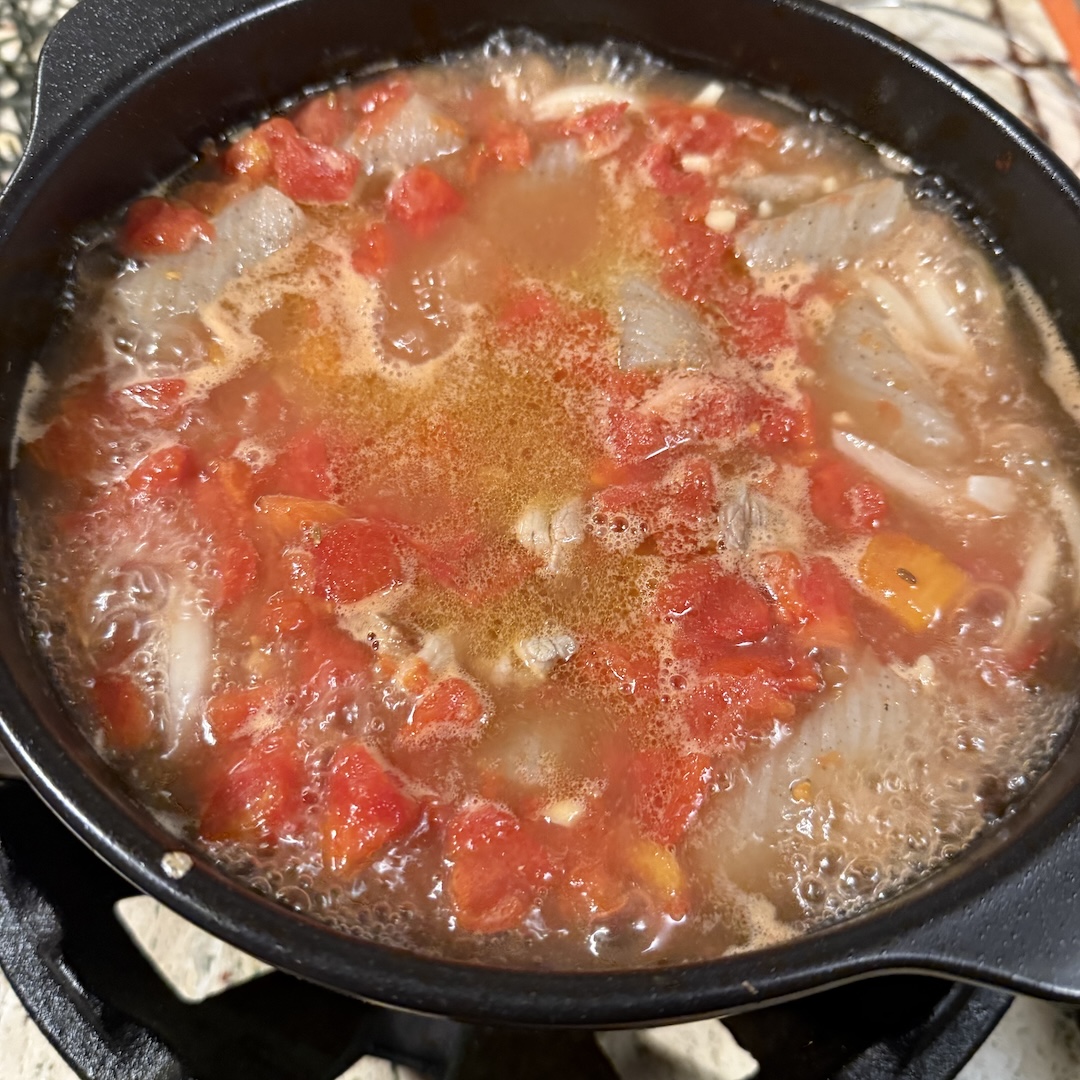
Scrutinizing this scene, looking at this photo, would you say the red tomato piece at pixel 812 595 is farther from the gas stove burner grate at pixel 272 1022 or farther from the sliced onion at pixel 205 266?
the sliced onion at pixel 205 266

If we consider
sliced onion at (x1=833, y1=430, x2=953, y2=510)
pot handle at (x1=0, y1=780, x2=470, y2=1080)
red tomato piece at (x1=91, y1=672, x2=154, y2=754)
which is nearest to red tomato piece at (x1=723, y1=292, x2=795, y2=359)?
sliced onion at (x1=833, y1=430, x2=953, y2=510)

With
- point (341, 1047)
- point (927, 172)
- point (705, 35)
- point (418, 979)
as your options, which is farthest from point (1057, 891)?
point (705, 35)

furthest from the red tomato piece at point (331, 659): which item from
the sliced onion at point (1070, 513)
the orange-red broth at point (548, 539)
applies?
the sliced onion at point (1070, 513)

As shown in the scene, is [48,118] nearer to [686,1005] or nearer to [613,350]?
[613,350]

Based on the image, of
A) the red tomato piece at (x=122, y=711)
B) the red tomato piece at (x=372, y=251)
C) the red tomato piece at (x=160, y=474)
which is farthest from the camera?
the red tomato piece at (x=372, y=251)

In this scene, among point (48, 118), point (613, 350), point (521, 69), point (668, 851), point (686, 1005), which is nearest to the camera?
point (686, 1005)

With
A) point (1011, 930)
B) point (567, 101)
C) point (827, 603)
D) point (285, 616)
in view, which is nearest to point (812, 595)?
point (827, 603)
